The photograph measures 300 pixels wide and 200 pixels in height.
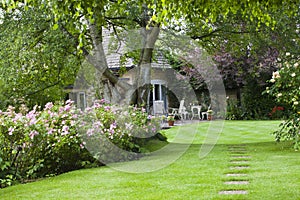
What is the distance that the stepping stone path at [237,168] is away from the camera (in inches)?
195

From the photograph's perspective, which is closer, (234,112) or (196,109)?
(234,112)

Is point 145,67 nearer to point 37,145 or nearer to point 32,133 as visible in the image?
point 37,145

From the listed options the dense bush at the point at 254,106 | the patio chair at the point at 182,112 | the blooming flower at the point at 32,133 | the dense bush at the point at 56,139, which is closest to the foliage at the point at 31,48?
the dense bush at the point at 56,139

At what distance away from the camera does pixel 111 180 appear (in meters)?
6.08

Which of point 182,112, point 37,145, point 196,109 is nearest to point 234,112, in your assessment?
point 196,109

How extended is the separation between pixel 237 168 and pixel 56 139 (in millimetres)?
2948

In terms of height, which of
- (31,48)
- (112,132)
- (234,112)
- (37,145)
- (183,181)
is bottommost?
A: (183,181)

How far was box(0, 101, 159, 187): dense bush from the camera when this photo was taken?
690 cm

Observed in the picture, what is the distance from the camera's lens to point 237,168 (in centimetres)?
651

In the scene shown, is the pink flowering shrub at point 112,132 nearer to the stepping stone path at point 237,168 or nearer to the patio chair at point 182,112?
the stepping stone path at point 237,168

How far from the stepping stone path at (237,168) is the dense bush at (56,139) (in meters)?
1.96

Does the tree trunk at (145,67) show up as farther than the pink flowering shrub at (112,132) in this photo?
Yes

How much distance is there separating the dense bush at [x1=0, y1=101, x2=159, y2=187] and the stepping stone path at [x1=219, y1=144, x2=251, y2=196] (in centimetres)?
196

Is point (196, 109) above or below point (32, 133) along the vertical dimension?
above
